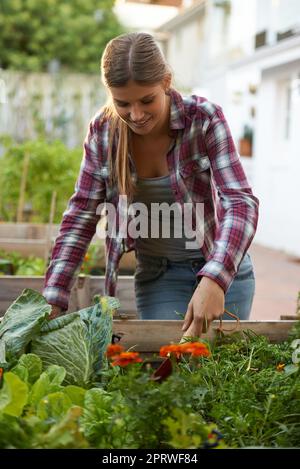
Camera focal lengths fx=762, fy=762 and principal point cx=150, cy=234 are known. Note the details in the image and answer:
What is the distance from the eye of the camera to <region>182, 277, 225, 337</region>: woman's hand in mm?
2230

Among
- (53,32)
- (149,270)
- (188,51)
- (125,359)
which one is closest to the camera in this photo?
(125,359)

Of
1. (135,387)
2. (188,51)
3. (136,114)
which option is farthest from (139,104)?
(188,51)

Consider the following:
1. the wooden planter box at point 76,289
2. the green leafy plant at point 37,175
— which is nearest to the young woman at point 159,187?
the wooden planter box at point 76,289

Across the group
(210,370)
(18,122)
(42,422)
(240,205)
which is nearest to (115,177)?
(240,205)

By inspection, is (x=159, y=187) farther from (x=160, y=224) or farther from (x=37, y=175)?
(x=37, y=175)

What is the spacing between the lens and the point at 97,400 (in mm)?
1762

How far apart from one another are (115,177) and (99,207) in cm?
14

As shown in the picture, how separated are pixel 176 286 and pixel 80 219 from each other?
1.69 feet

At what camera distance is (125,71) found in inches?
97.6

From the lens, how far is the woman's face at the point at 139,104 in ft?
8.12

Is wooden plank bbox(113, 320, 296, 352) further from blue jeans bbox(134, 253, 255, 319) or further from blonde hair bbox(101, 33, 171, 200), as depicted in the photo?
blonde hair bbox(101, 33, 171, 200)

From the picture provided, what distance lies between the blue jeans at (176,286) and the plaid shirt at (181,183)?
5.9 inches

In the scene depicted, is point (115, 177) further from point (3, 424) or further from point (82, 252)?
point (3, 424)
